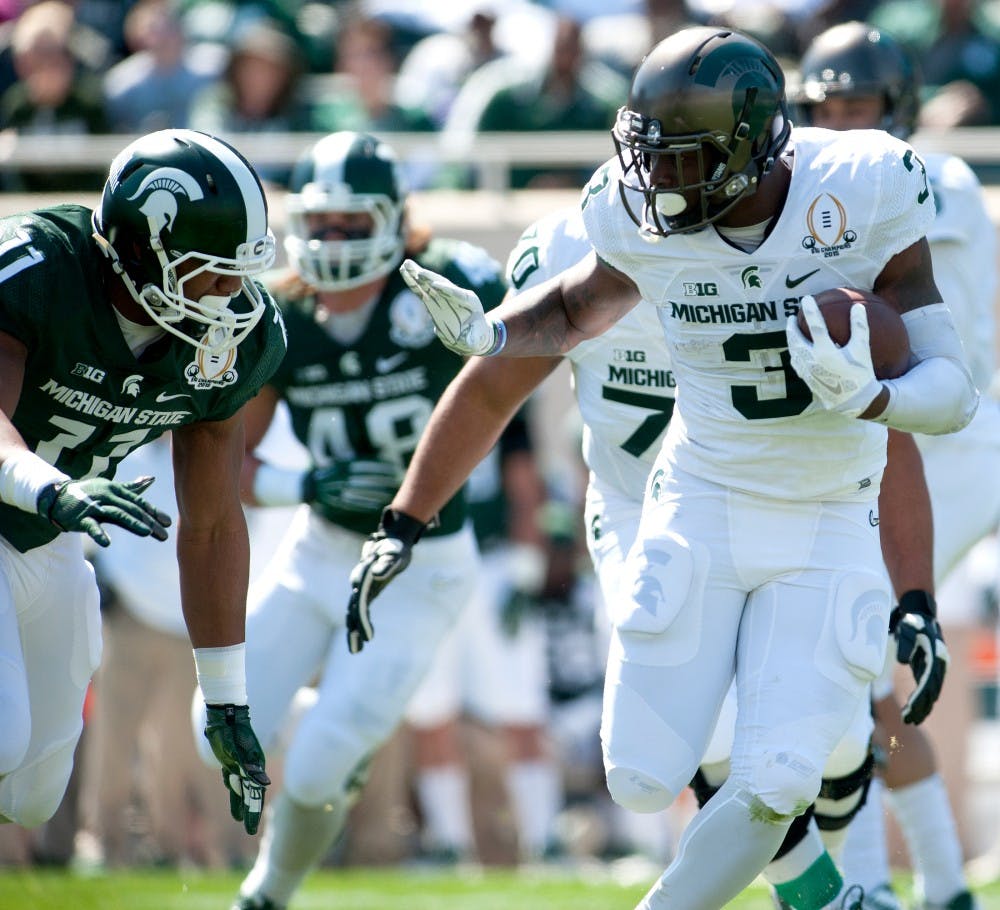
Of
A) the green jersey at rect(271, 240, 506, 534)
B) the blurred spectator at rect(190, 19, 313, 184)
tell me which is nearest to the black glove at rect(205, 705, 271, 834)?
the green jersey at rect(271, 240, 506, 534)

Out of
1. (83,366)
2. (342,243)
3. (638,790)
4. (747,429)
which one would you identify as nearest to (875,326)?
(747,429)

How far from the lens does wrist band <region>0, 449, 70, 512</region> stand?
3242 millimetres

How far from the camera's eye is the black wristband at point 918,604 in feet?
12.9

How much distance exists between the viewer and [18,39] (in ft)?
28.0

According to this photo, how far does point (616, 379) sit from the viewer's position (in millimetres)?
4367

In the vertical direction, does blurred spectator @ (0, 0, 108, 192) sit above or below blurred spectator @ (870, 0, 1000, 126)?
above

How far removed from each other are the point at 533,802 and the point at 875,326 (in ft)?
13.2

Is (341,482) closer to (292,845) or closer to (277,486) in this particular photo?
(277,486)

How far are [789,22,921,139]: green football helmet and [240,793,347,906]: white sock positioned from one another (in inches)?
89.6

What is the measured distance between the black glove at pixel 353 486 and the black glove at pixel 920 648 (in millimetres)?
1569

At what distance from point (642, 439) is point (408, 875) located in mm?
2852

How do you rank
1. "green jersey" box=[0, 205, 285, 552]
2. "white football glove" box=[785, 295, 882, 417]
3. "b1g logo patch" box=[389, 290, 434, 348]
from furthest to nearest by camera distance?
1. "b1g logo patch" box=[389, 290, 434, 348]
2. "green jersey" box=[0, 205, 285, 552]
3. "white football glove" box=[785, 295, 882, 417]

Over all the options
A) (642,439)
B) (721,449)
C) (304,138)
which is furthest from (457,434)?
(304,138)

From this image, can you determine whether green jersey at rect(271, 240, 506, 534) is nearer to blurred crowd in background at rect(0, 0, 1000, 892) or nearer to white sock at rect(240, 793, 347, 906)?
white sock at rect(240, 793, 347, 906)
